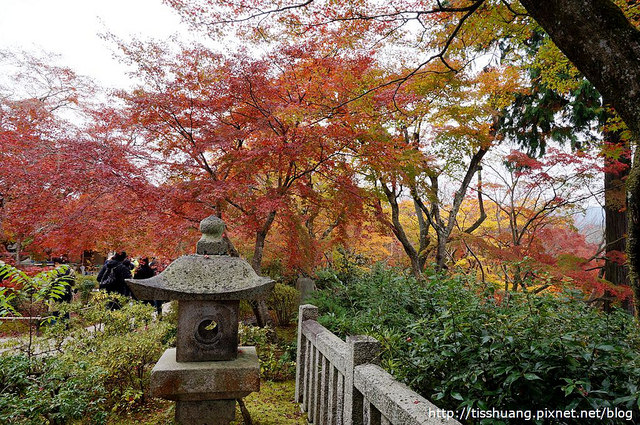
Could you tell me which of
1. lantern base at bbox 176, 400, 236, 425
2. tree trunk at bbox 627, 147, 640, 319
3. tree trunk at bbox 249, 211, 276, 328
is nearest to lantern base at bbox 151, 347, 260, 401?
lantern base at bbox 176, 400, 236, 425

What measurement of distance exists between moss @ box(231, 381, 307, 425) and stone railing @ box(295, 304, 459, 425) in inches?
7.6

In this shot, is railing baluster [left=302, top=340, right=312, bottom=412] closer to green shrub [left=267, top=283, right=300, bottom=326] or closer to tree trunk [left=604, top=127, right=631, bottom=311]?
green shrub [left=267, top=283, right=300, bottom=326]

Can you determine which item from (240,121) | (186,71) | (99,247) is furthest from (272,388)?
(99,247)

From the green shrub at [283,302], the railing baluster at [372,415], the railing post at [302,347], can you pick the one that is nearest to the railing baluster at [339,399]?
the railing baluster at [372,415]

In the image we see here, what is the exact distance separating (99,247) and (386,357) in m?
7.64

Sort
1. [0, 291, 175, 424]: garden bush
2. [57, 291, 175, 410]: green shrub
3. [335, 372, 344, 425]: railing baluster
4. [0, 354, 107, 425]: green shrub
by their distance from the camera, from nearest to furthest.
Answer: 1. [0, 354, 107, 425]: green shrub
2. [0, 291, 175, 424]: garden bush
3. [335, 372, 344, 425]: railing baluster
4. [57, 291, 175, 410]: green shrub

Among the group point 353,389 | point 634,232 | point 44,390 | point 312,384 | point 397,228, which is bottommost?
point 312,384

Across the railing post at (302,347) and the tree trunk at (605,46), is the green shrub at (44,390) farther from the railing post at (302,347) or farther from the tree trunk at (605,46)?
the tree trunk at (605,46)

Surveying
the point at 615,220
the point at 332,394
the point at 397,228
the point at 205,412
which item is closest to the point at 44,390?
the point at 205,412

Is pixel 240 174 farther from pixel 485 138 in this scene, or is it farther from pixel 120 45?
pixel 485 138

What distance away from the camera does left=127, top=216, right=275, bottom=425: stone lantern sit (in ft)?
10.1

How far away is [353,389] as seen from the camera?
2523 millimetres

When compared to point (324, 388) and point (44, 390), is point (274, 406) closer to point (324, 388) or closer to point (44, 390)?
point (324, 388)

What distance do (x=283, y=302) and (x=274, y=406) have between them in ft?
15.0
